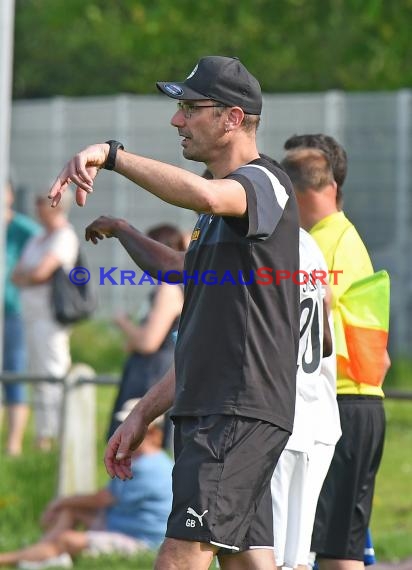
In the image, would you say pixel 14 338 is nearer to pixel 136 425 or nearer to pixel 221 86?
pixel 136 425

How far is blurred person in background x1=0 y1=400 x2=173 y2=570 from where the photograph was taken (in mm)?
8789

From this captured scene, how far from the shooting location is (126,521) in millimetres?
8938

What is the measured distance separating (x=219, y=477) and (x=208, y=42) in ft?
64.0

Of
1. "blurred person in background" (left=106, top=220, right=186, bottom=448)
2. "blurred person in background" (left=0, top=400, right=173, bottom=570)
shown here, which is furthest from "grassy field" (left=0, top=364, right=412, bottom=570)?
"blurred person in background" (left=106, top=220, right=186, bottom=448)

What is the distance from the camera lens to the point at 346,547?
621 centimetres

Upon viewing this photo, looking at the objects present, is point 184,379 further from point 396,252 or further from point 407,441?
point 396,252

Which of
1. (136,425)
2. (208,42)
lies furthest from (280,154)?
(136,425)

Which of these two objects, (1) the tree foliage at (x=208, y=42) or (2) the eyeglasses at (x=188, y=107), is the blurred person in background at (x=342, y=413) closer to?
(2) the eyeglasses at (x=188, y=107)

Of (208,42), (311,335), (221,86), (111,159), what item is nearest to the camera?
(111,159)

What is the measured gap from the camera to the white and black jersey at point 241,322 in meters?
4.88

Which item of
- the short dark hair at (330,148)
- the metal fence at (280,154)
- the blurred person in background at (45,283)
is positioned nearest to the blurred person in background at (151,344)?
the short dark hair at (330,148)

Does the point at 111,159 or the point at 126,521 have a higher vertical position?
the point at 111,159

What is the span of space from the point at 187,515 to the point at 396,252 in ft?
43.1

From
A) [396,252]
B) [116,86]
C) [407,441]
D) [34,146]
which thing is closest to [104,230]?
[407,441]
